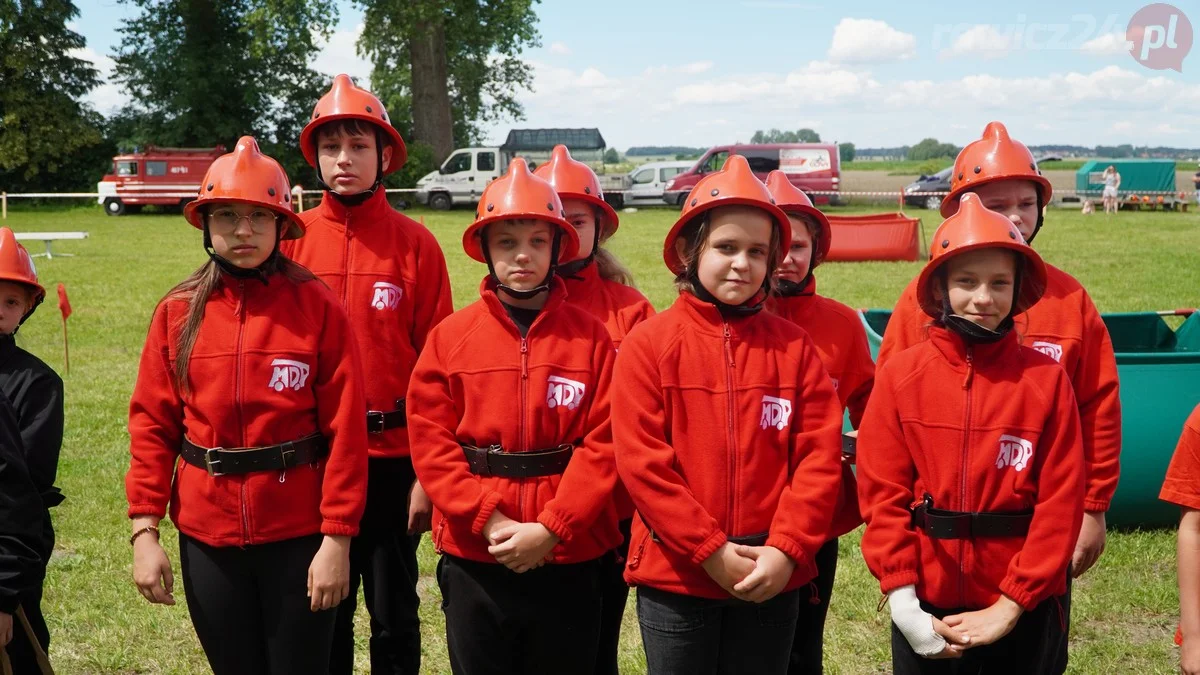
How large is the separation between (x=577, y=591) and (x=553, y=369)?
724 mm

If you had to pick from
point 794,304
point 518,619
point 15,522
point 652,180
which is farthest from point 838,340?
point 652,180

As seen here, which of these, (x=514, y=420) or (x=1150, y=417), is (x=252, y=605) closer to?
(x=514, y=420)

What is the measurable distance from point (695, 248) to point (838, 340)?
828mm

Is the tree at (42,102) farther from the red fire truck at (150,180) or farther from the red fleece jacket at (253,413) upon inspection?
the red fleece jacket at (253,413)

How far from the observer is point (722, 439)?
10.3 ft

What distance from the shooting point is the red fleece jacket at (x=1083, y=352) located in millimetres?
3406

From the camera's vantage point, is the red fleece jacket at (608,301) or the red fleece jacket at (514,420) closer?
the red fleece jacket at (514,420)

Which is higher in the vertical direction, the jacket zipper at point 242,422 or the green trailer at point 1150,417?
the jacket zipper at point 242,422

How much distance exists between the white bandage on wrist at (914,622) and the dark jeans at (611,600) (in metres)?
1.01

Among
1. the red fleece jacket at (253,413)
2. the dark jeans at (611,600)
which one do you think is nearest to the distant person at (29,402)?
the red fleece jacket at (253,413)

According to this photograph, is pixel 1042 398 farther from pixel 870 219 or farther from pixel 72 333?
pixel 870 219

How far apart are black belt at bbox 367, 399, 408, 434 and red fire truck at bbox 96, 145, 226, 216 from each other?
3379 centimetres

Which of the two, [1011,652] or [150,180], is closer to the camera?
[1011,652]

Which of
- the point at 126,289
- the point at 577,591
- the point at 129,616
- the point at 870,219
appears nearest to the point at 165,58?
the point at 126,289
